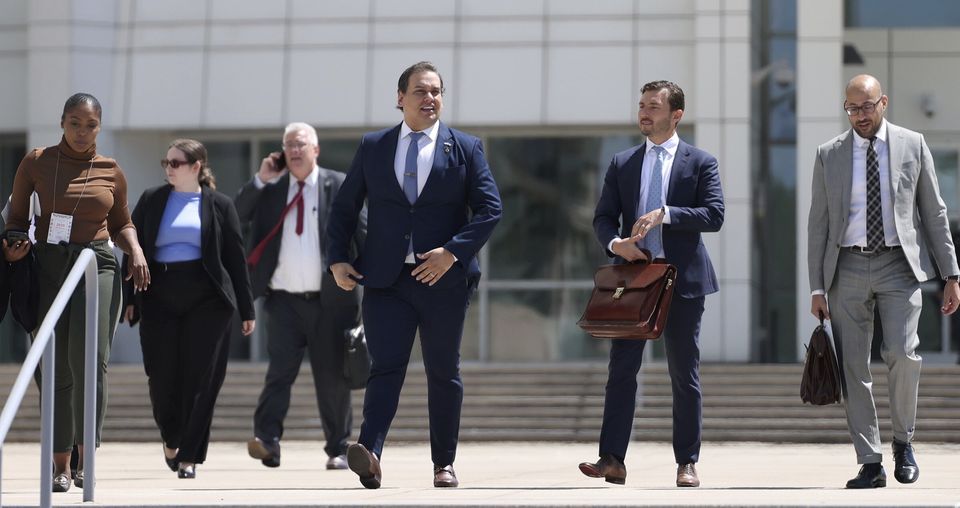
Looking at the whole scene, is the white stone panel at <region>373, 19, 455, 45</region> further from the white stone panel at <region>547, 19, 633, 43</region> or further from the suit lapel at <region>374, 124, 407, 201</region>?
the suit lapel at <region>374, 124, 407, 201</region>

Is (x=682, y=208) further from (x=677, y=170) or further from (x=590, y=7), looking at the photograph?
(x=590, y=7)

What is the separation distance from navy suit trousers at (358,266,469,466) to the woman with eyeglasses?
170 cm

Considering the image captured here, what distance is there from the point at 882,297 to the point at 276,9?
13.7 meters

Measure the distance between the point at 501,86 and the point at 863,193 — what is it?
12.3 metres

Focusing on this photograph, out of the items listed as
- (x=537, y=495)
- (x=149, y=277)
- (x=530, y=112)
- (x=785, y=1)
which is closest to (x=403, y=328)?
(x=537, y=495)

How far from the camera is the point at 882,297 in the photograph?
781cm

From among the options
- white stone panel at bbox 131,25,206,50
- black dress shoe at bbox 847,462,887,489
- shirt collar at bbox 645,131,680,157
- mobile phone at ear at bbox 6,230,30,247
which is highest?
white stone panel at bbox 131,25,206,50

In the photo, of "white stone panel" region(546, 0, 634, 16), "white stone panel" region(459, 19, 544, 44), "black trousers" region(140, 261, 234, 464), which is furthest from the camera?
"white stone panel" region(459, 19, 544, 44)

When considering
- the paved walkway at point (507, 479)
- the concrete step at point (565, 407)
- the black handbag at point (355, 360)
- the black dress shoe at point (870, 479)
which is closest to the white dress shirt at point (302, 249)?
the black handbag at point (355, 360)

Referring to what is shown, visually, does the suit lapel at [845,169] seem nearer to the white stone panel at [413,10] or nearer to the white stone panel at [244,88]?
the white stone panel at [413,10]

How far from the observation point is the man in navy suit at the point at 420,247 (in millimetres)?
7801

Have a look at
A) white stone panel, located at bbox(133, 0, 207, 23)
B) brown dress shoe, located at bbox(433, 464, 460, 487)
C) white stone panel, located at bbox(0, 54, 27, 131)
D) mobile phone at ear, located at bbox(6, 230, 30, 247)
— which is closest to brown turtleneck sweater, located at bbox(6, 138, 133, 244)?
mobile phone at ear, located at bbox(6, 230, 30, 247)

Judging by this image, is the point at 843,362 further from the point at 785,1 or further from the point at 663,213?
the point at 785,1

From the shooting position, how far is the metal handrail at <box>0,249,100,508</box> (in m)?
5.95
